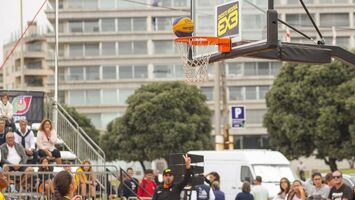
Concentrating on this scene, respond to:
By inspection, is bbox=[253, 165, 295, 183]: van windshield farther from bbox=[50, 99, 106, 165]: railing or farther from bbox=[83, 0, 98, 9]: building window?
bbox=[83, 0, 98, 9]: building window

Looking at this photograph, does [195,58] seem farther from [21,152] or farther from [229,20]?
[21,152]

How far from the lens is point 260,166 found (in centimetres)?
3419

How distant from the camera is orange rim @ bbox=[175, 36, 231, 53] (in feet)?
51.8

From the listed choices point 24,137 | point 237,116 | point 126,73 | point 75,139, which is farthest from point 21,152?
point 126,73

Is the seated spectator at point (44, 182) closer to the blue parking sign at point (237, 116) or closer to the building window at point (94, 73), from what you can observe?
the blue parking sign at point (237, 116)

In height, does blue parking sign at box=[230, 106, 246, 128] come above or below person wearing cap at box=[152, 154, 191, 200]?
above

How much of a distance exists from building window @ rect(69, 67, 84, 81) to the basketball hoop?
7403 cm

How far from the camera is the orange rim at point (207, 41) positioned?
1580 centimetres

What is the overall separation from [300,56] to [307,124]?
4694 cm

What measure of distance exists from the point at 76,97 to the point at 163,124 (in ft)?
70.1

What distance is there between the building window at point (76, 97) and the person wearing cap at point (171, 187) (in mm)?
72078

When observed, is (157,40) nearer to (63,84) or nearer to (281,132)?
(63,84)

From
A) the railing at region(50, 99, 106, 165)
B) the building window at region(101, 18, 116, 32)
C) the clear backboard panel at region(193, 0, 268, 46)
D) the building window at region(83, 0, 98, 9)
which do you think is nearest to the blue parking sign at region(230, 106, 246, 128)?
the railing at region(50, 99, 106, 165)

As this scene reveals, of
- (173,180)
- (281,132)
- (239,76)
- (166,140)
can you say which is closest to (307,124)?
(281,132)
